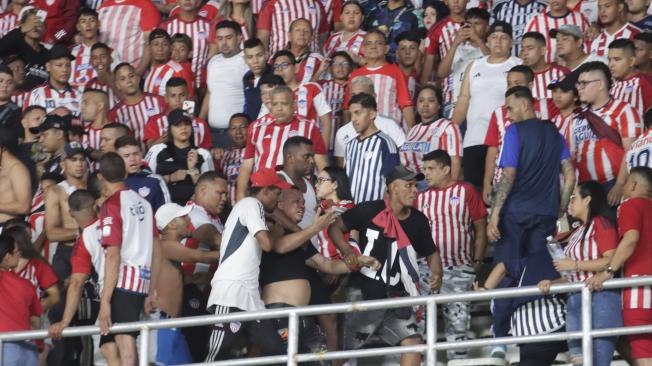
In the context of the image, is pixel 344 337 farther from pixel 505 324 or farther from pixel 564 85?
pixel 564 85

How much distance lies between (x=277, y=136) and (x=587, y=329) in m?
4.78

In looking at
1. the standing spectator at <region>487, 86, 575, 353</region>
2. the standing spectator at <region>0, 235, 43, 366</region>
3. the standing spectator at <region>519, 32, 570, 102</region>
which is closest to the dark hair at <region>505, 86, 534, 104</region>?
the standing spectator at <region>487, 86, 575, 353</region>

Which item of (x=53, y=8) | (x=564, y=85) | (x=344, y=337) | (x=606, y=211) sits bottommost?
(x=344, y=337)

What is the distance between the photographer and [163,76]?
18188 millimetres

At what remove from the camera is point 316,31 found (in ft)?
61.2

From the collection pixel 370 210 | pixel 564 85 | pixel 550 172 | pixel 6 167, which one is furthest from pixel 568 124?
pixel 6 167

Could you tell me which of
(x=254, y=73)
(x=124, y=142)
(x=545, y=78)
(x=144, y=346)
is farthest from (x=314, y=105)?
(x=144, y=346)

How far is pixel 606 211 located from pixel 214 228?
349 centimetres

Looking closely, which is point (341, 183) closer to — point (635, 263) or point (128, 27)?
point (635, 263)

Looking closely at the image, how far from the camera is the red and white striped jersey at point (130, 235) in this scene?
12.7m

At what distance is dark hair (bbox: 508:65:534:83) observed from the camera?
1542cm

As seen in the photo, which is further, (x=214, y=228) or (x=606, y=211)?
(x=214, y=228)

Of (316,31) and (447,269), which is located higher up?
(316,31)

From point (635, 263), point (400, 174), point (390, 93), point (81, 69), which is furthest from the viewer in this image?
point (81, 69)
